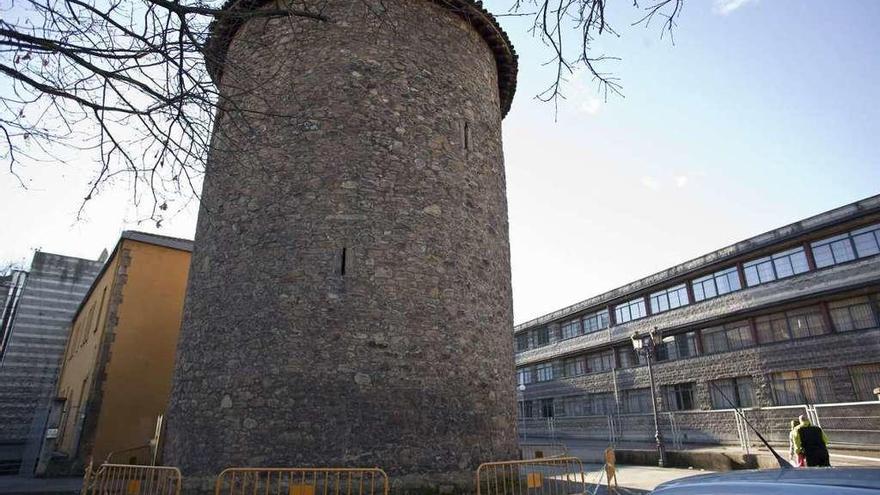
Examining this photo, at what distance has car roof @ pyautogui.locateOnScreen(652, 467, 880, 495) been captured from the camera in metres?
1.50

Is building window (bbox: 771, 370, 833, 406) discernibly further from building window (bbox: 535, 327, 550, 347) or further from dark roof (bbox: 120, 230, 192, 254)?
dark roof (bbox: 120, 230, 192, 254)

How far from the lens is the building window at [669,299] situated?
23.6m

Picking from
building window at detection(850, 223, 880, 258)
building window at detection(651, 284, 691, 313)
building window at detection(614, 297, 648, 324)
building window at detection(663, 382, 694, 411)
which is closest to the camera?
building window at detection(850, 223, 880, 258)

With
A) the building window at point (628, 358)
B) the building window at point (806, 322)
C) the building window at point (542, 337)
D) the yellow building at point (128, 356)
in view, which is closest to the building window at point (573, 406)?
the building window at point (628, 358)

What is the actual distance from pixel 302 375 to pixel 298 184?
9.02 feet

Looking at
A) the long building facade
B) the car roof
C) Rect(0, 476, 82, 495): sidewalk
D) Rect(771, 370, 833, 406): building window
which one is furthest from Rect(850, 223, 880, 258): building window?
the long building facade

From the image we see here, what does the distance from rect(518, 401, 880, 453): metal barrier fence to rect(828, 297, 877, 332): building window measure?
115 inches

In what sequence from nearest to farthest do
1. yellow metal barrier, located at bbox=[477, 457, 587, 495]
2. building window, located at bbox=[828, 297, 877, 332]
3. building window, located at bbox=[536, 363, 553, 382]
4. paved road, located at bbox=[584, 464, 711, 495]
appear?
yellow metal barrier, located at bbox=[477, 457, 587, 495]
paved road, located at bbox=[584, 464, 711, 495]
building window, located at bbox=[828, 297, 877, 332]
building window, located at bbox=[536, 363, 553, 382]

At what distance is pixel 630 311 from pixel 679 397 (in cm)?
553

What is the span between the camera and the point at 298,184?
7.52 metres

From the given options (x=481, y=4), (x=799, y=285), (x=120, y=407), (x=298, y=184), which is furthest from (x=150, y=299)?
(x=799, y=285)

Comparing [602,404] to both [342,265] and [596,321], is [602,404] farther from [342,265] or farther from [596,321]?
[342,265]

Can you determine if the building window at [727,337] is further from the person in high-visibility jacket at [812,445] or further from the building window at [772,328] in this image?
the person in high-visibility jacket at [812,445]

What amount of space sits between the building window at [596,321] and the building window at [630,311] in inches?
38.9
